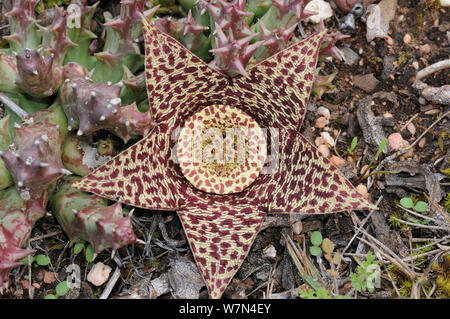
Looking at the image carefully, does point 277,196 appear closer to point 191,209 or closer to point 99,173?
point 191,209

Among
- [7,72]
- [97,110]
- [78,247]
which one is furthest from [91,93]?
[78,247]

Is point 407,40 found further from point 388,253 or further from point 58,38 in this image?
point 58,38

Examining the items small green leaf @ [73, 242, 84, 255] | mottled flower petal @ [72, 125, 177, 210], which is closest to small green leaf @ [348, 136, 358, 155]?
mottled flower petal @ [72, 125, 177, 210]

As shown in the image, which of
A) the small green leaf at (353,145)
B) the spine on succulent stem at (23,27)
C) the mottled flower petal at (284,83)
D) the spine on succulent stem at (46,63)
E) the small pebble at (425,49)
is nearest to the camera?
the spine on succulent stem at (46,63)

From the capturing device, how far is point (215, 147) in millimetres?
2238

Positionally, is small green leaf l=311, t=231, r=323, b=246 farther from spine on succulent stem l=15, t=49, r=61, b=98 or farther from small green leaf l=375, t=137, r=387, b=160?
spine on succulent stem l=15, t=49, r=61, b=98

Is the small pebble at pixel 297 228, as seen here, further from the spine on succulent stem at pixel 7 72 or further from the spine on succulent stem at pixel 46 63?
the spine on succulent stem at pixel 7 72

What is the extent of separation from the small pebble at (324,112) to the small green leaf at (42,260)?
1.36 metres

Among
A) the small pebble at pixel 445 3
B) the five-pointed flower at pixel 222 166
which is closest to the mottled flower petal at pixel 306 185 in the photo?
the five-pointed flower at pixel 222 166

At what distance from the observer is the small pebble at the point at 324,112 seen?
241 centimetres

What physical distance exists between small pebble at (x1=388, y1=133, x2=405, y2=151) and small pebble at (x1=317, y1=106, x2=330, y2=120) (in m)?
0.30
